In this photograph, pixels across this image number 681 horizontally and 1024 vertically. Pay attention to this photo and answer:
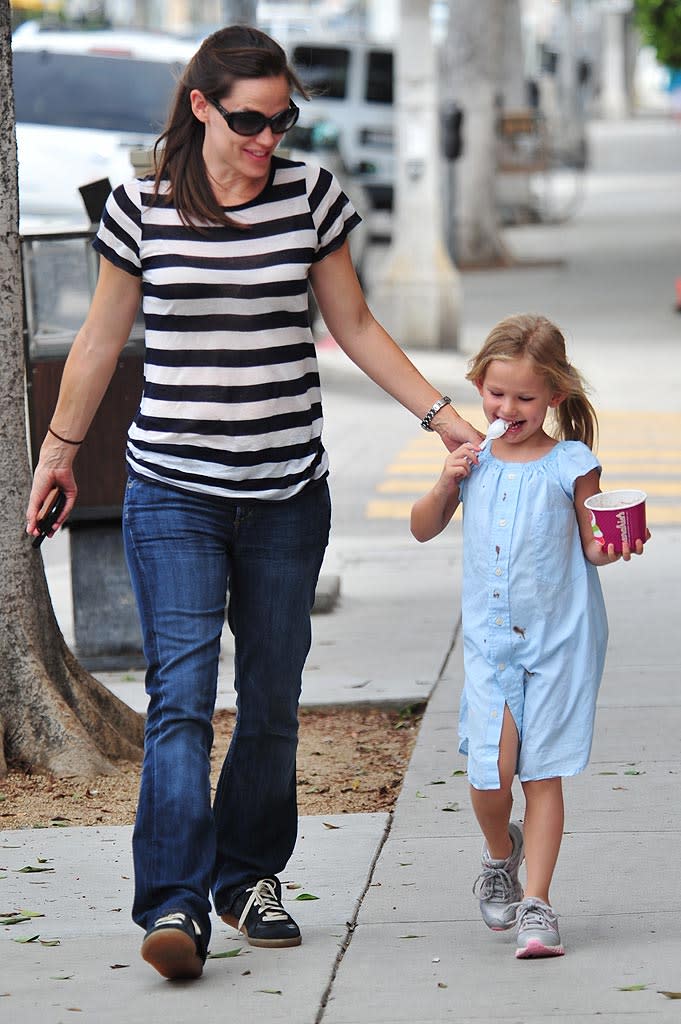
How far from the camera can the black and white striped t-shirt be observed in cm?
374

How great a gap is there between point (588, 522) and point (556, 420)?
0.97 ft

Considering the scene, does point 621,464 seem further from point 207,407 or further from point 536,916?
point 207,407

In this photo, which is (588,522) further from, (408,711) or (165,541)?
(408,711)

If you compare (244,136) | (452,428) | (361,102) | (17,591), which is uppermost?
(361,102)

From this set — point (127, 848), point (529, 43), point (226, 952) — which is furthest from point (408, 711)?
point (529, 43)

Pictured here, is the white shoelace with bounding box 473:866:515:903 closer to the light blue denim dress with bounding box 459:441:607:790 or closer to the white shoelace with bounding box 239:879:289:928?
the light blue denim dress with bounding box 459:441:607:790

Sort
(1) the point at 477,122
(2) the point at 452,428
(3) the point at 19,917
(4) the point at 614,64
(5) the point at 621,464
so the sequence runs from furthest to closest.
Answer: (4) the point at 614,64
(1) the point at 477,122
(5) the point at 621,464
(3) the point at 19,917
(2) the point at 452,428

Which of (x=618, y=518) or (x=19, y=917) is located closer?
(x=618, y=518)

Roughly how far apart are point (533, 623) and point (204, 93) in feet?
4.06

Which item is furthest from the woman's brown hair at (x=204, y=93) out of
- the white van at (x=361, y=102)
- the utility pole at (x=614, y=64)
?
the utility pole at (x=614, y=64)

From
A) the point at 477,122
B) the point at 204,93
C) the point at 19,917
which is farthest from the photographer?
the point at 477,122

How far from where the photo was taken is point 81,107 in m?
16.2

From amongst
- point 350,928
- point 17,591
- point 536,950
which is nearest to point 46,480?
point 350,928

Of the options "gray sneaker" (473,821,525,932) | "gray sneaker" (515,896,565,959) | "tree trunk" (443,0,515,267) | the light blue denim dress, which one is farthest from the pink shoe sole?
"tree trunk" (443,0,515,267)
